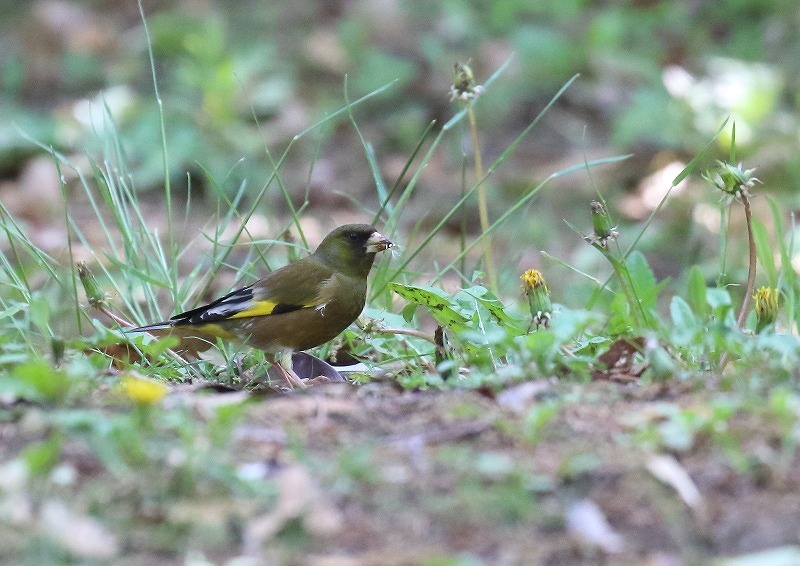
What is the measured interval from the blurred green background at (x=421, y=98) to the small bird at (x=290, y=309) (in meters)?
2.63

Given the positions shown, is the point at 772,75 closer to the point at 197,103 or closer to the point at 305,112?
the point at 305,112

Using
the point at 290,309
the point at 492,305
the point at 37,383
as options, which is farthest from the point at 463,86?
the point at 37,383

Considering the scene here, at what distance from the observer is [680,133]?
839 centimetres

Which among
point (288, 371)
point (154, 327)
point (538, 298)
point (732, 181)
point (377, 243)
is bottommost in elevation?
point (288, 371)

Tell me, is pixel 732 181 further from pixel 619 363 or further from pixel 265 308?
pixel 265 308

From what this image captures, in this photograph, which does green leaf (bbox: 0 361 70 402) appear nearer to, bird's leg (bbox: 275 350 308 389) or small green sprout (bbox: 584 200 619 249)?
bird's leg (bbox: 275 350 308 389)

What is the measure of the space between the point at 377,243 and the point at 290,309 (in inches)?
17.5

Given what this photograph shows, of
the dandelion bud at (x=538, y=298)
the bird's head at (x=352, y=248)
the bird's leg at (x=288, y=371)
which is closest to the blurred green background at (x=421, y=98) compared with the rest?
the bird's head at (x=352, y=248)

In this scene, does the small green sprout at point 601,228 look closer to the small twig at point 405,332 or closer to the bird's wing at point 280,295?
the small twig at point 405,332

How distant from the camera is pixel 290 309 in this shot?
447 cm

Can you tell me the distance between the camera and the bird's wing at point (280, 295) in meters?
4.37

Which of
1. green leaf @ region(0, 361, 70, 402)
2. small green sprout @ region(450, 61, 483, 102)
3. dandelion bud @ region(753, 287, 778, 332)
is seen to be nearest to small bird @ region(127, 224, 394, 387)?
small green sprout @ region(450, 61, 483, 102)

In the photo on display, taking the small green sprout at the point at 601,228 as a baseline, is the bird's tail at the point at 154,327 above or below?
below

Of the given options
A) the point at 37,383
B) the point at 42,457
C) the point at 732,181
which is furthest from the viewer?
the point at 732,181
